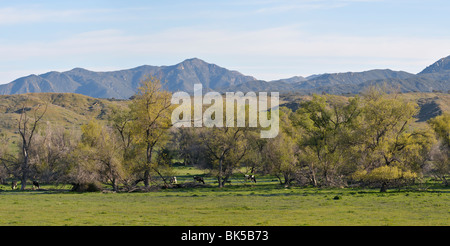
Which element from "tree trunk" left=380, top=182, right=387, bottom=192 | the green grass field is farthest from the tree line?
the green grass field

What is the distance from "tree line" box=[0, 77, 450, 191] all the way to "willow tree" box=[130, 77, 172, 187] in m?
0.13

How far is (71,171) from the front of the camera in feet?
177

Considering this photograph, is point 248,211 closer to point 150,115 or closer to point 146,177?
point 146,177

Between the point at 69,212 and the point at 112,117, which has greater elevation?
the point at 112,117

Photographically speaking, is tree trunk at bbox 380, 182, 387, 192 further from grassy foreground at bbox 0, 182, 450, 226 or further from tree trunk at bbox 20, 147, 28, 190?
tree trunk at bbox 20, 147, 28, 190

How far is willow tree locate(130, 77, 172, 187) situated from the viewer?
188 ft

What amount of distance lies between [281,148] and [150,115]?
17667 mm

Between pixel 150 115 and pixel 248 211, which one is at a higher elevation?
pixel 150 115

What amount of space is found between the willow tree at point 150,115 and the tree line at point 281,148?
13 centimetres

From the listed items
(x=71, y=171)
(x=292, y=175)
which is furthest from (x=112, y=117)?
(x=292, y=175)

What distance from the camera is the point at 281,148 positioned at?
188 ft

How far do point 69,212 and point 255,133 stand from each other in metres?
32.1

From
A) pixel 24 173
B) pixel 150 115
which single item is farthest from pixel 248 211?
pixel 24 173
